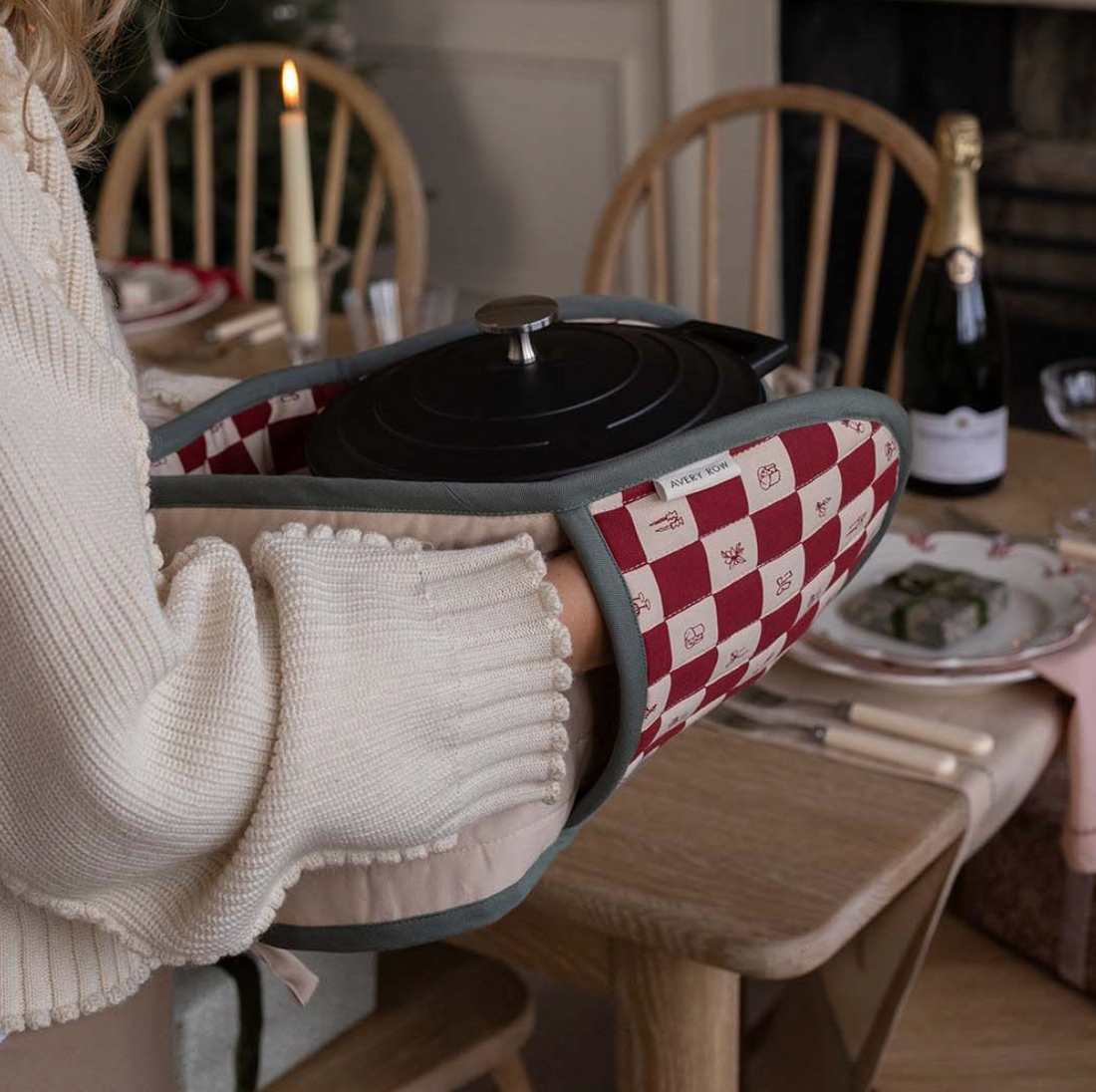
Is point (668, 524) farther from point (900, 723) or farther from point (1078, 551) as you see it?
point (1078, 551)

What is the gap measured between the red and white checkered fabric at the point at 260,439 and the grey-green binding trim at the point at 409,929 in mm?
242

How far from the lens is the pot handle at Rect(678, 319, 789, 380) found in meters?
0.76

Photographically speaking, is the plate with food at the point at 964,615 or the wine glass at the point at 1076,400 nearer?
the plate with food at the point at 964,615

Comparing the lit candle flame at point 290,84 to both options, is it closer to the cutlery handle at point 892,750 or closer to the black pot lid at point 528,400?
the black pot lid at point 528,400

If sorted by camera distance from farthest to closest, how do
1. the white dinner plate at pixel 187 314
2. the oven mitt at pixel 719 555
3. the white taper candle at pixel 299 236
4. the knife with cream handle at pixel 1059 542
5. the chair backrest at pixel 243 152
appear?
the chair backrest at pixel 243 152 < the white dinner plate at pixel 187 314 < the white taper candle at pixel 299 236 < the knife with cream handle at pixel 1059 542 < the oven mitt at pixel 719 555

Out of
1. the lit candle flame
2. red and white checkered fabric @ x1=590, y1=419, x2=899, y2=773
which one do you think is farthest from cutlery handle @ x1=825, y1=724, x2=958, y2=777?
the lit candle flame

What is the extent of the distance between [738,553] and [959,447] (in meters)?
0.66

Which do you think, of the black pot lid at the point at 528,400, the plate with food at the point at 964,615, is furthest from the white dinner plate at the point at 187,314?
the black pot lid at the point at 528,400

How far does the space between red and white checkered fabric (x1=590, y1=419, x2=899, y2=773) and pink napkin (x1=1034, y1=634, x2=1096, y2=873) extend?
1.07ft

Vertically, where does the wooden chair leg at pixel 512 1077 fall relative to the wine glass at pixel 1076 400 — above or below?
below

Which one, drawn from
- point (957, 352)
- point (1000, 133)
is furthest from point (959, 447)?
point (1000, 133)

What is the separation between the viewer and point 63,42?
66 centimetres

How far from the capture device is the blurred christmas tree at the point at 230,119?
2764 millimetres

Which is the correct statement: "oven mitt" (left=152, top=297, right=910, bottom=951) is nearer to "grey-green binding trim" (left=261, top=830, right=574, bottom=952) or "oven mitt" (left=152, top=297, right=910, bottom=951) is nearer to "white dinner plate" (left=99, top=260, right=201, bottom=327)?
"grey-green binding trim" (left=261, top=830, right=574, bottom=952)
